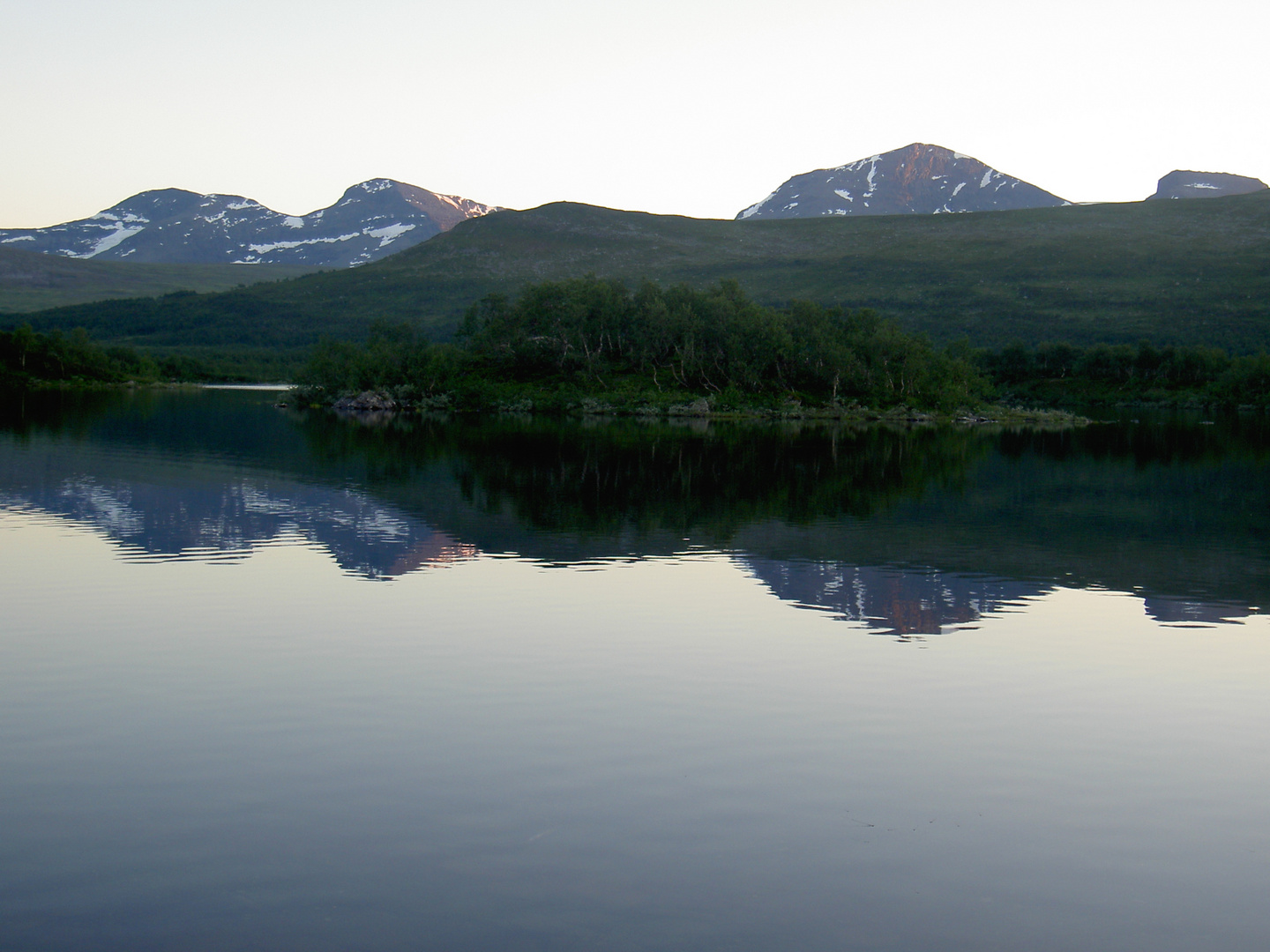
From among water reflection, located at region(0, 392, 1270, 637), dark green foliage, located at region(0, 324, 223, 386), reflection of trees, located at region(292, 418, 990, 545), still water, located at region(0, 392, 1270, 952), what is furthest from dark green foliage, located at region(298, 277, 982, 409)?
still water, located at region(0, 392, 1270, 952)

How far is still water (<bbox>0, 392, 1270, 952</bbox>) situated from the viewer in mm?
9422

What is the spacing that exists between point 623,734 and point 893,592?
11531 millimetres

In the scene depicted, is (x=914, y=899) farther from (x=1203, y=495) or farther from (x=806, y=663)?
(x=1203, y=495)

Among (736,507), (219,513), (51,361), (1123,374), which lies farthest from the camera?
(1123,374)

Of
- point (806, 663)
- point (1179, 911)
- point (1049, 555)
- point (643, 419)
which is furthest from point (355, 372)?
point (1179, 911)

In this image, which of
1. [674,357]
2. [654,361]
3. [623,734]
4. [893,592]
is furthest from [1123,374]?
[623,734]

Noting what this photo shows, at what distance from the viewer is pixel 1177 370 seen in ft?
602

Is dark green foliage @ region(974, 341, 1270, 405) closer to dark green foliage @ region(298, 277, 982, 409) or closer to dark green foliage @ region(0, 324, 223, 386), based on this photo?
dark green foliage @ region(298, 277, 982, 409)

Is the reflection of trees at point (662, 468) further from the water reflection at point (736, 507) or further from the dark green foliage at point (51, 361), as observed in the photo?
the dark green foliage at point (51, 361)

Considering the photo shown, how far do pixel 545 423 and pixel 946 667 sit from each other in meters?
78.9

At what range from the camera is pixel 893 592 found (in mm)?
24156

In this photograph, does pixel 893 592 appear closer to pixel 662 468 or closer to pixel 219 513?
pixel 219 513

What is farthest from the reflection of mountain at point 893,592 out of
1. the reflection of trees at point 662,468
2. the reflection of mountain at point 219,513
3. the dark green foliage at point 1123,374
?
the dark green foliage at point 1123,374

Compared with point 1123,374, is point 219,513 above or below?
above
